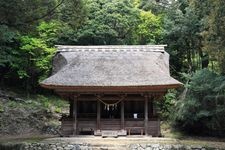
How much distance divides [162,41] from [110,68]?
15.4 meters

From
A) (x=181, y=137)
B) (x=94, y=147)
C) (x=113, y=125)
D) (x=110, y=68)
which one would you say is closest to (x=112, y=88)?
(x=110, y=68)

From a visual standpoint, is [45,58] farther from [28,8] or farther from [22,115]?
[28,8]

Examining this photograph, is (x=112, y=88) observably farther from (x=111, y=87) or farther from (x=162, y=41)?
(x=162, y=41)

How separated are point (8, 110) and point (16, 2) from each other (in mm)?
17073

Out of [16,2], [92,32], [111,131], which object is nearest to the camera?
[16,2]

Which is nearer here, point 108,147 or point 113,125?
point 108,147

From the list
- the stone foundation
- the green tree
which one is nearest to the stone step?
the stone foundation

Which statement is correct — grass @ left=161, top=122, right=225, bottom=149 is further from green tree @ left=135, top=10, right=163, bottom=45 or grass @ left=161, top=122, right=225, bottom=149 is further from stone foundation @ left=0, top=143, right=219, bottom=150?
green tree @ left=135, top=10, right=163, bottom=45

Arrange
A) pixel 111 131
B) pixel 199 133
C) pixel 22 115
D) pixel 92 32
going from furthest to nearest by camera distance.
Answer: pixel 92 32
pixel 22 115
pixel 199 133
pixel 111 131

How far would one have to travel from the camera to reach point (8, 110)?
32406 millimetres

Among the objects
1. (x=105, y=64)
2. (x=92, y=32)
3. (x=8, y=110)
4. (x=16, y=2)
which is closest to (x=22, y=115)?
(x=8, y=110)

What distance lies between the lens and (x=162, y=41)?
135ft

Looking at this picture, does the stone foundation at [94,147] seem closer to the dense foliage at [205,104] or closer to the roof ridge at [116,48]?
the dense foliage at [205,104]

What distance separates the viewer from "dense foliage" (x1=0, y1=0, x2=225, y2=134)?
85.6 feet
